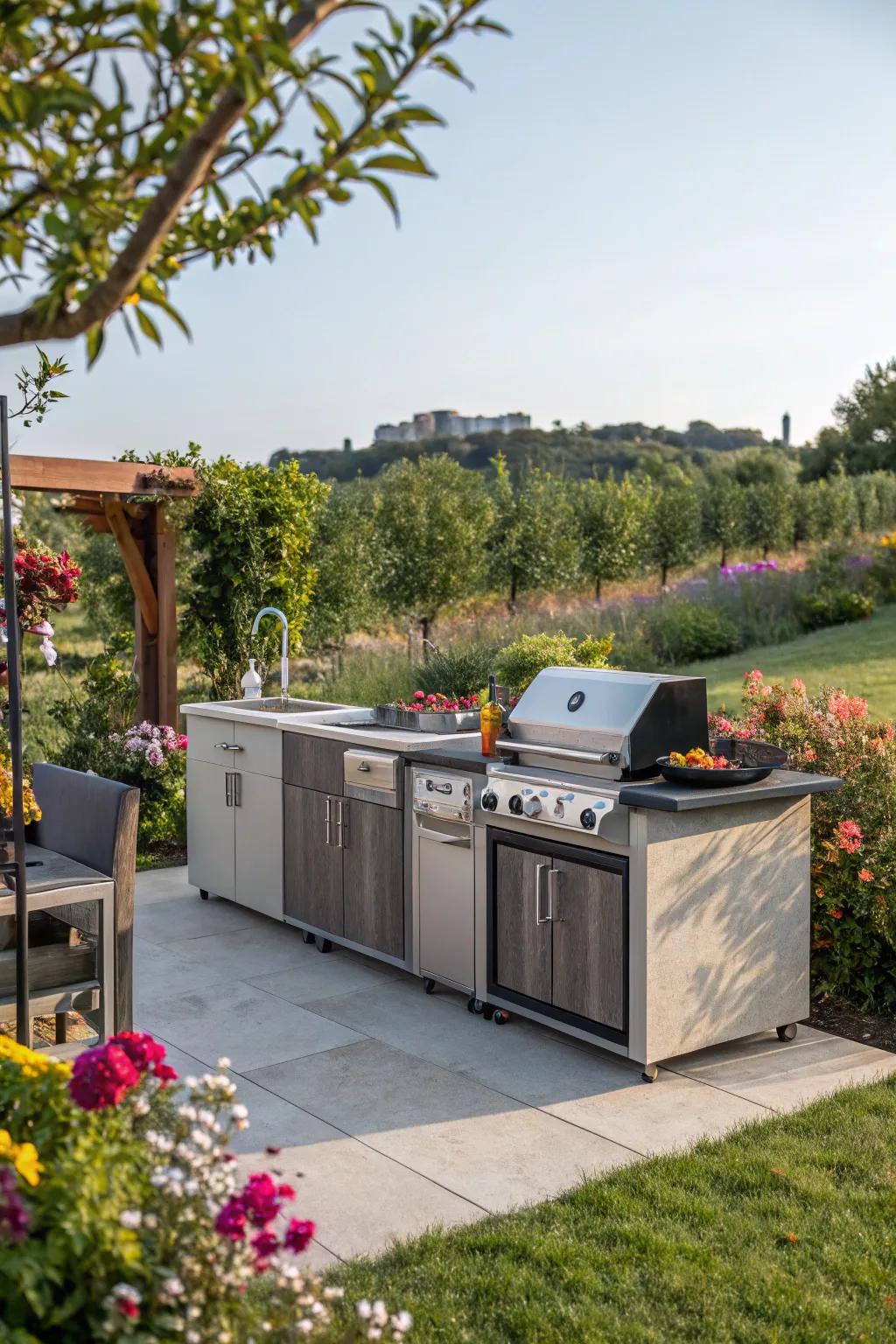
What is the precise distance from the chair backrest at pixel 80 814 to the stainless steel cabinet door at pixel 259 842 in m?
1.51

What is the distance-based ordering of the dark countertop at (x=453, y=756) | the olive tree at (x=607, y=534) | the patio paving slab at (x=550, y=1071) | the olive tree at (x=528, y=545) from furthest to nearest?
the olive tree at (x=607, y=534) < the olive tree at (x=528, y=545) < the dark countertop at (x=453, y=756) < the patio paving slab at (x=550, y=1071)

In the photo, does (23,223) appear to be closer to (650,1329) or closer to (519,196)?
(650,1329)

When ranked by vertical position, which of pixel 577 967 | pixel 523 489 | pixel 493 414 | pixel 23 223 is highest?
pixel 493 414

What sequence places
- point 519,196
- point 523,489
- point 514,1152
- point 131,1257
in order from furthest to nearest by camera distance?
point 523,489 → point 519,196 → point 514,1152 → point 131,1257

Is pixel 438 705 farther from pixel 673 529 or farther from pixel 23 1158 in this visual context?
pixel 673 529

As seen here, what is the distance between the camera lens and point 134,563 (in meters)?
8.21

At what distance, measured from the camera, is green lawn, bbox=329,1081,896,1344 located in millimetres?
2510

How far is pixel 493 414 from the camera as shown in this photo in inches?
1359

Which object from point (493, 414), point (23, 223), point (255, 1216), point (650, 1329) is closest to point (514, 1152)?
point (650, 1329)

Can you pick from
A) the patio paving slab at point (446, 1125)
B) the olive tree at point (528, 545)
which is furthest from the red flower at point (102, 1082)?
the olive tree at point (528, 545)

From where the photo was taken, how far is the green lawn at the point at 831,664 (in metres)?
12.0

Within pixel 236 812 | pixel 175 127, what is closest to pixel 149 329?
pixel 175 127

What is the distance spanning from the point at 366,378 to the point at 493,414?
73.8 feet

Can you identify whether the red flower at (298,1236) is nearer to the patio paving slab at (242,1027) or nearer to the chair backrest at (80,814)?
the chair backrest at (80,814)
